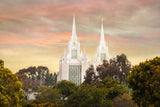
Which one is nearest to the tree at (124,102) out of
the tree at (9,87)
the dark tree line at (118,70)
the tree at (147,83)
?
the tree at (147,83)

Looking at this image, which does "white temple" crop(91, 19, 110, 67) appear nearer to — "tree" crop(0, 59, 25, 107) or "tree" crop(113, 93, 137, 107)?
"tree" crop(113, 93, 137, 107)

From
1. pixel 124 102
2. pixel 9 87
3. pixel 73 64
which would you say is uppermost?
pixel 73 64

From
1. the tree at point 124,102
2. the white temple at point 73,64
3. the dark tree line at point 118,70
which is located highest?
the white temple at point 73,64

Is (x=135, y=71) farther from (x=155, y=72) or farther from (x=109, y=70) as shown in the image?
(x=109, y=70)

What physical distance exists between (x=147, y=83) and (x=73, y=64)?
275ft

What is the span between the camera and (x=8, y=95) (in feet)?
100

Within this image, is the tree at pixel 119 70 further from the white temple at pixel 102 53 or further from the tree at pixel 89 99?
the white temple at pixel 102 53

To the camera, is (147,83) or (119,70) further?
(119,70)

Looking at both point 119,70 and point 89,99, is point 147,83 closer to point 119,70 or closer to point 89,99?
point 89,99

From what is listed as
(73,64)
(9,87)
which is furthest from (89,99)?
(73,64)

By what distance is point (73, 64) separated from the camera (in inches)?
4365

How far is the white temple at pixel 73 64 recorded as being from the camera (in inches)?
4220

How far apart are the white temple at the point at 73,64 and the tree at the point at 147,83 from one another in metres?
76.9

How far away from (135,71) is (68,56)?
3234 inches
